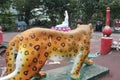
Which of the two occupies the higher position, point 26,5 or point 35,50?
point 35,50

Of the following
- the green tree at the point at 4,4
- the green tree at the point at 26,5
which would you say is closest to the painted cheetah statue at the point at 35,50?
the green tree at the point at 4,4

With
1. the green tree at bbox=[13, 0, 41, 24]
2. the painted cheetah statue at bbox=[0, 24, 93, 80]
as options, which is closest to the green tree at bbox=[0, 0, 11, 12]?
the green tree at bbox=[13, 0, 41, 24]

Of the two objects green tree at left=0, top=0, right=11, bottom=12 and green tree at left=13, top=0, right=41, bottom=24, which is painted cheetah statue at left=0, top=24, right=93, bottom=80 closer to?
green tree at left=0, top=0, right=11, bottom=12

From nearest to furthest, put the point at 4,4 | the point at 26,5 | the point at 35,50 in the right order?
the point at 35,50
the point at 4,4
the point at 26,5

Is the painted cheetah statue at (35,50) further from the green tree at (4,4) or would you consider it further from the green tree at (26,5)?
the green tree at (26,5)

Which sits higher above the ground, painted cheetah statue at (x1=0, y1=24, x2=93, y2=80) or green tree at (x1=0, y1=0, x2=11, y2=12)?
painted cheetah statue at (x1=0, y1=24, x2=93, y2=80)

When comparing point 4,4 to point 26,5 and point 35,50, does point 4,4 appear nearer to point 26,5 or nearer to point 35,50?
point 26,5

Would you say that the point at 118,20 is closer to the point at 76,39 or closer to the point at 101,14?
the point at 101,14

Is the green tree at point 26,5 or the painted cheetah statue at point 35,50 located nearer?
the painted cheetah statue at point 35,50

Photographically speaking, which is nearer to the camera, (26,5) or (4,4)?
(4,4)

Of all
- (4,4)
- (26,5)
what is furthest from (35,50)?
(26,5)

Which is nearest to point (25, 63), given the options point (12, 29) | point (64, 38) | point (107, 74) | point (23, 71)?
point (23, 71)

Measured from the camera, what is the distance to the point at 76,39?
195 inches

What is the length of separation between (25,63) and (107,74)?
8.43 feet
